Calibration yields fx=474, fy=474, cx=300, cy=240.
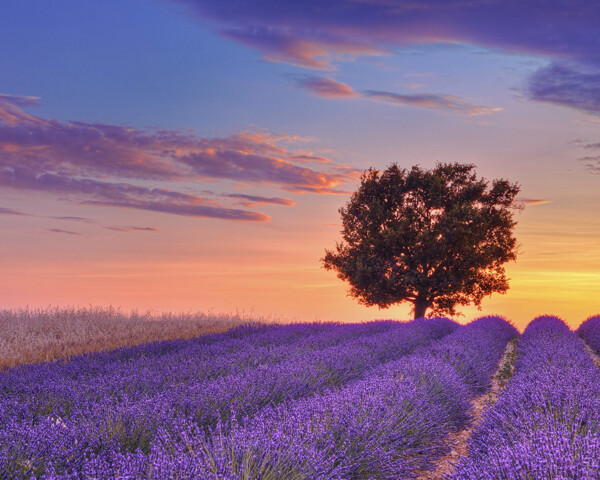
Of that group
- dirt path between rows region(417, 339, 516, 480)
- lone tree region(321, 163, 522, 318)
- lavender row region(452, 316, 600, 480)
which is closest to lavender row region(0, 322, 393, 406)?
dirt path between rows region(417, 339, 516, 480)

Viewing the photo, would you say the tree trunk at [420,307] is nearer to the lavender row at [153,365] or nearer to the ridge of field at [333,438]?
the lavender row at [153,365]

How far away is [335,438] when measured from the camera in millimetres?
3670

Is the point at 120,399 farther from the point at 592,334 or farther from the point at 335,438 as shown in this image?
the point at 592,334

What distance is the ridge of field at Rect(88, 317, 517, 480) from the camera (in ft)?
9.25

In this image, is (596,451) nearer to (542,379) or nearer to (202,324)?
(542,379)

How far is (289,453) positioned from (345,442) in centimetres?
67

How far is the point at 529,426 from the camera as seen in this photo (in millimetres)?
3953

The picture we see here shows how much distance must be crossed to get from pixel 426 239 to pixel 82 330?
10214 mm

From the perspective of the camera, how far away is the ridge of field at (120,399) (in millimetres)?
3211

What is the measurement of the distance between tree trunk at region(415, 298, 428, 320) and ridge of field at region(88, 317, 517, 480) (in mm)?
10566

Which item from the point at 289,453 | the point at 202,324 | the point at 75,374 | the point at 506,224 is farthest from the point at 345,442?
the point at 506,224

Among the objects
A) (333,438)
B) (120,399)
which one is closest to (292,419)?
(333,438)

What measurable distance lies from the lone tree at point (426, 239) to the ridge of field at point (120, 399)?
7.27m

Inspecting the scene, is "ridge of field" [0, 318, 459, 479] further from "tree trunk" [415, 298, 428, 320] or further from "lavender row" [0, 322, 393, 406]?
"tree trunk" [415, 298, 428, 320]
